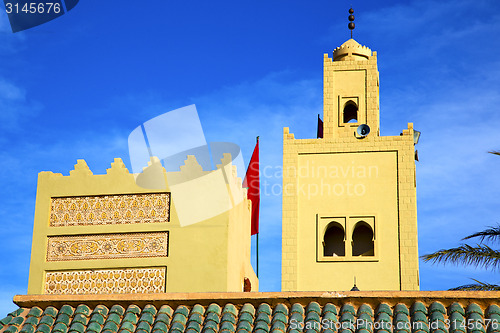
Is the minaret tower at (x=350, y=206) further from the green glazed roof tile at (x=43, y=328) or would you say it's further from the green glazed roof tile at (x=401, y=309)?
the green glazed roof tile at (x=43, y=328)

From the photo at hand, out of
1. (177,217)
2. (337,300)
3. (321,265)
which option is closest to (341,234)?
(321,265)

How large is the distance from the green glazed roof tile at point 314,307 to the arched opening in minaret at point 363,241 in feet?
43.7

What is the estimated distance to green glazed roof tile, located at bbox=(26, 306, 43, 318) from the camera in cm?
1057

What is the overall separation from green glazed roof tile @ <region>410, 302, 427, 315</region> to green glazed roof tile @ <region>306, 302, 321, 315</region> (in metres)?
1.02

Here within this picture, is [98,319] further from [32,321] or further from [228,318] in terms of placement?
[228,318]

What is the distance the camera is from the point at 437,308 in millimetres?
10039

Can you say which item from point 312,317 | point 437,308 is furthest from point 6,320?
point 437,308

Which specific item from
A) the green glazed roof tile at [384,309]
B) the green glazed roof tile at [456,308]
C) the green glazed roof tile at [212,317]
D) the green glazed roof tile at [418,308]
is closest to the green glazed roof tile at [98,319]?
the green glazed roof tile at [212,317]

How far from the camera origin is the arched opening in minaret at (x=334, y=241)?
2375cm

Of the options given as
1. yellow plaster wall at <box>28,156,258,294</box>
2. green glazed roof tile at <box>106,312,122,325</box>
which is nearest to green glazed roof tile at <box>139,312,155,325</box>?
green glazed roof tile at <box>106,312,122,325</box>

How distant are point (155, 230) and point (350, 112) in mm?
8596

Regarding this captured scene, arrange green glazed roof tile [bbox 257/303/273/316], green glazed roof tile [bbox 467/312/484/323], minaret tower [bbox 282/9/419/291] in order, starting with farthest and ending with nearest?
minaret tower [bbox 282/9/419/291]
green glazed roof tile [bbox 257/303/273/316]
green glazed roof tile [bbox 467/312/484/323]

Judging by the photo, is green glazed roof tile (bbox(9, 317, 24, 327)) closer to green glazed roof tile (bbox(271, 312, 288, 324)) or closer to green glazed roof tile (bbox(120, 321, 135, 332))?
green glazed roof tile (bbox(120, 321, 135, 332))

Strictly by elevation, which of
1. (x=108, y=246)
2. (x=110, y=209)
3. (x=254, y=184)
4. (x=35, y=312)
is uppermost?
(x=254, y=184)
